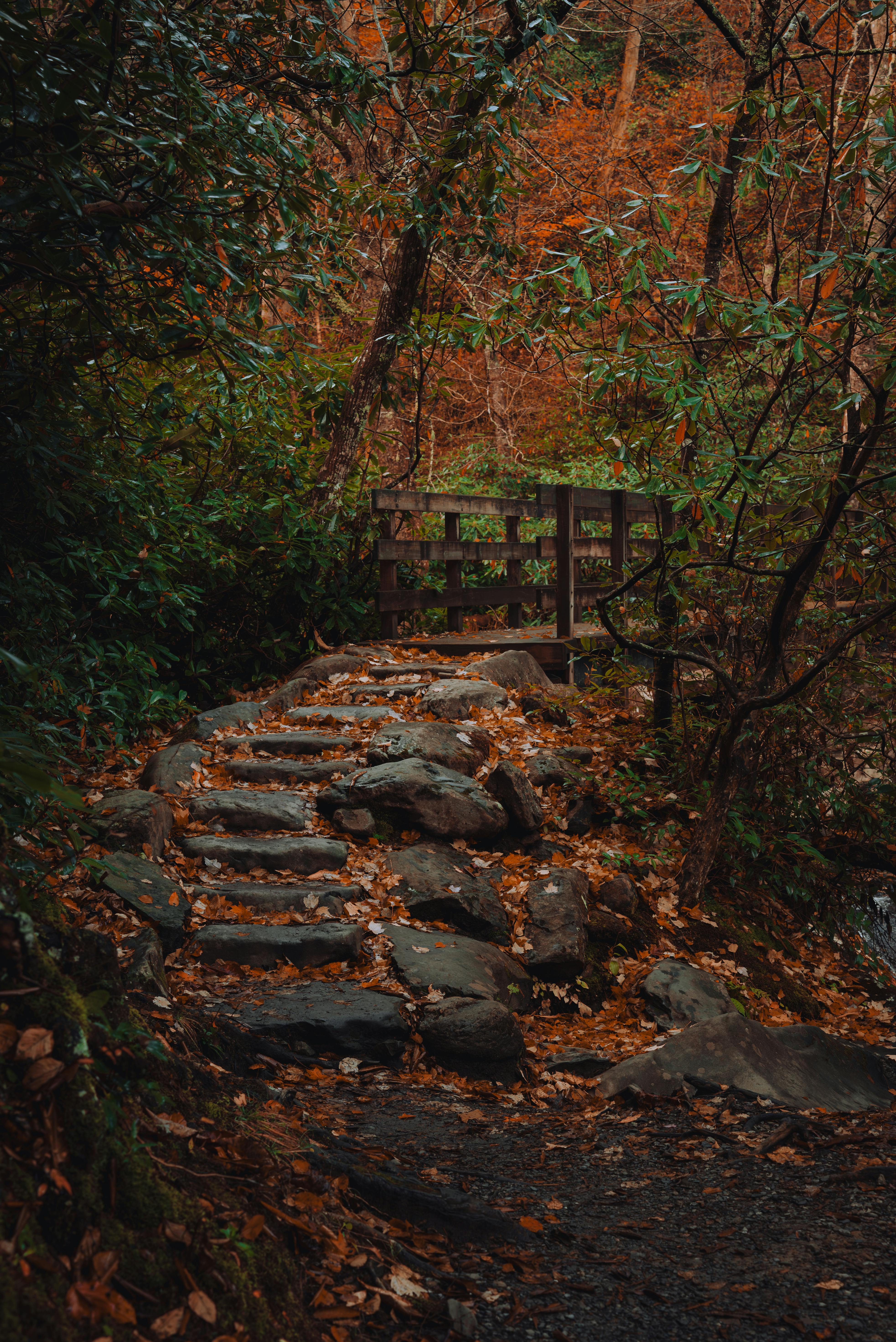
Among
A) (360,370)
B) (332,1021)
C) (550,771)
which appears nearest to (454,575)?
(360,370)

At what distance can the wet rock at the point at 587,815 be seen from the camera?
6098 millimetres

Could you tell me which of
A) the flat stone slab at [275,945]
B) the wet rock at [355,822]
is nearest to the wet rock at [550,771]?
the wet rock at [355,822]

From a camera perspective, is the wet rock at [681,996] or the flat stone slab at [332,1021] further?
the wet rock at [681,996]

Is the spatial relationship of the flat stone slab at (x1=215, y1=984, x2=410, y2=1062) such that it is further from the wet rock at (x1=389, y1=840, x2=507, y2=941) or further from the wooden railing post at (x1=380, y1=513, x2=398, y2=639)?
the wooden railing post at (x1=380, y1=513, x2=398, y2=639)

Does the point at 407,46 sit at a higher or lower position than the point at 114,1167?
higher

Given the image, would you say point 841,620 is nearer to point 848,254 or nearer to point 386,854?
point 848,254

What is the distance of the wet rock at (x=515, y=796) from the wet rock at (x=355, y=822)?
2.71 ft

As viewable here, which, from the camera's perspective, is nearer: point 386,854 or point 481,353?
point 386,854

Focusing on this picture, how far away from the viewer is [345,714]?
6527 mm

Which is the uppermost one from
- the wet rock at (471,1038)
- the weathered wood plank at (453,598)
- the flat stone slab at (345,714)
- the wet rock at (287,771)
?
the weathered wood plank at (453,598)

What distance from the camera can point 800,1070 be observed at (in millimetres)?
4039

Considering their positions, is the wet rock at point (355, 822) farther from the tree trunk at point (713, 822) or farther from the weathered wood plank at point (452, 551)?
the weathered wood plank at point (452, 551)

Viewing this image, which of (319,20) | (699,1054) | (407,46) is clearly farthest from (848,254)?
A: (699,1054)

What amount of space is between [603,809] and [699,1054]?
2448 millimetres
